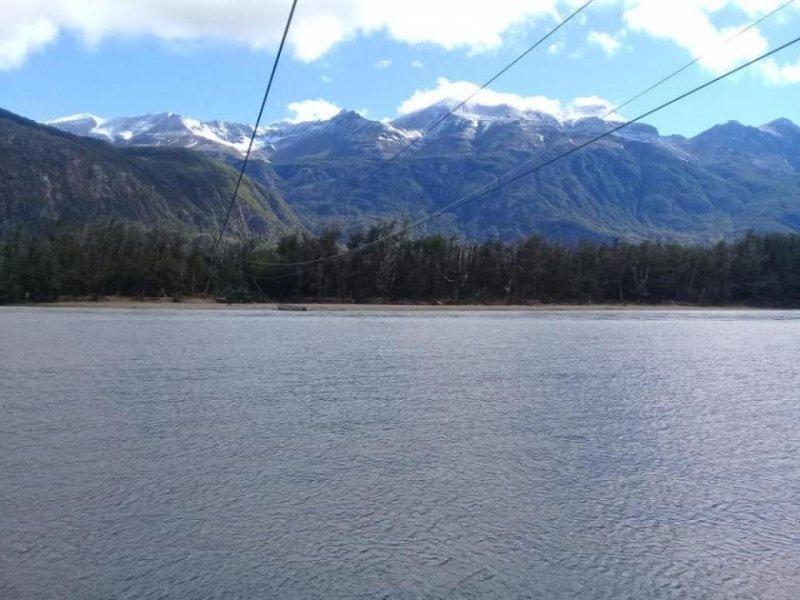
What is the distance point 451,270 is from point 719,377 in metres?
68.4

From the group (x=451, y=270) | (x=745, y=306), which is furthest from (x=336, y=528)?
(x=745, y=306)

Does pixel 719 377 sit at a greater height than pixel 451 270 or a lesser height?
lesser

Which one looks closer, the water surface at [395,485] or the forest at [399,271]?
the water surface at [395,485]

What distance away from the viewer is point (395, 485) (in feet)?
27.5

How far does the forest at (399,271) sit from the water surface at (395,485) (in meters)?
65.9

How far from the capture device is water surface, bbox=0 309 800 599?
5887 millimetres

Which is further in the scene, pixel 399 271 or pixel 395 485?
pixel 399 271

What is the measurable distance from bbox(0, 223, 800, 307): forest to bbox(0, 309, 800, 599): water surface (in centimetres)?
6588

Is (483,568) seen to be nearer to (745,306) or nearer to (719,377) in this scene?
(719,377)

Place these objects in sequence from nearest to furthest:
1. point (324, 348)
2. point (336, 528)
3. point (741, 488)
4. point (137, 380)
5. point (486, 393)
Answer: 1. point (336, 528)
2. point (741, 488)
3. point (486, 393)
4. point (137, 380)
5. point (324, 348)

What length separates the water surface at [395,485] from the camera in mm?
5887

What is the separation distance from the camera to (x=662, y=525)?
713 cm

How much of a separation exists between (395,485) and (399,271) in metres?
78.4

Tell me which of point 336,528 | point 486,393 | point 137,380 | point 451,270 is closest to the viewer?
point 336,528
